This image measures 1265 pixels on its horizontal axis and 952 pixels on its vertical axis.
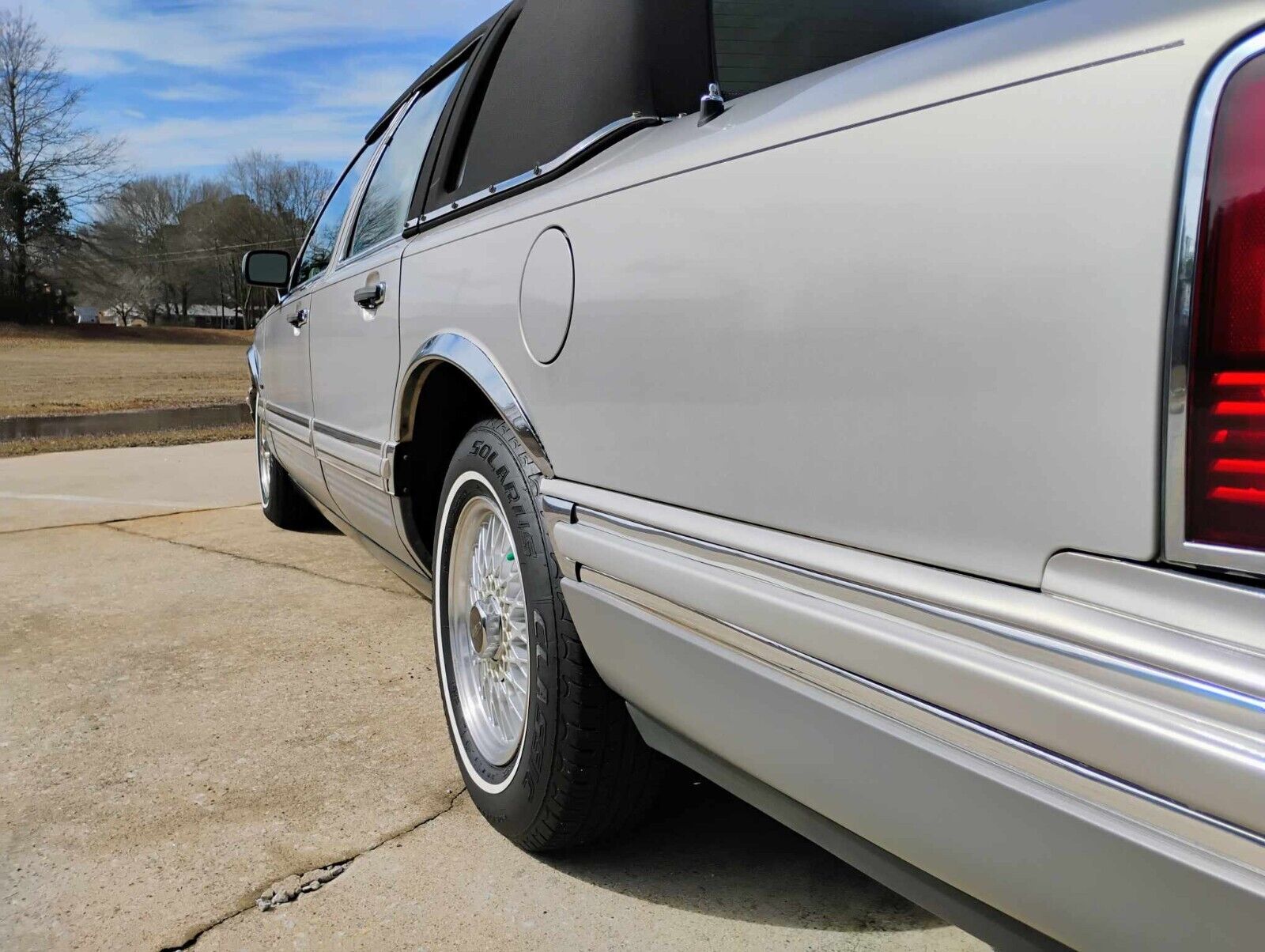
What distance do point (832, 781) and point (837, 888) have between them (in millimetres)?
880

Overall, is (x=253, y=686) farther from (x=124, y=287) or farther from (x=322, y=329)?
(x=124, y=287)

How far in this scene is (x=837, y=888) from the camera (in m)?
2.06

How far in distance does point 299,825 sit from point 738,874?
0.93 m

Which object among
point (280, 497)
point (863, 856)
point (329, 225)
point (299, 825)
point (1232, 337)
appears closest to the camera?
point (1232, 337)

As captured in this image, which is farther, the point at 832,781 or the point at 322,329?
the point at 322,329

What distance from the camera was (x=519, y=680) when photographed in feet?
7.54

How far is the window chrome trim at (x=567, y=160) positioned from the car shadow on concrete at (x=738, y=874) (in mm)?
1231

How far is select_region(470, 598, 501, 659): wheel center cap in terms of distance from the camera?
2381mm

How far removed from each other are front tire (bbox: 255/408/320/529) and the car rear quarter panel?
4.04m

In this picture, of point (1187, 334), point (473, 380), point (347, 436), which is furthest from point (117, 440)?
point (1187, 334)

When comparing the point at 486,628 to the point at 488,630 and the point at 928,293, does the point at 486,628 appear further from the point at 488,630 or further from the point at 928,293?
the point at 928,293

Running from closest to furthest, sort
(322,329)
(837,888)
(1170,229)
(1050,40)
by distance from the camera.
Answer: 1. (1170,229)
2. (1050,40)
3. (837,888)
4. (322,329)

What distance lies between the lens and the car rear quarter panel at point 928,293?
955 mm

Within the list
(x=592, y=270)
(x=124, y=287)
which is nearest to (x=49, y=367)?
(x=592, y=270)
